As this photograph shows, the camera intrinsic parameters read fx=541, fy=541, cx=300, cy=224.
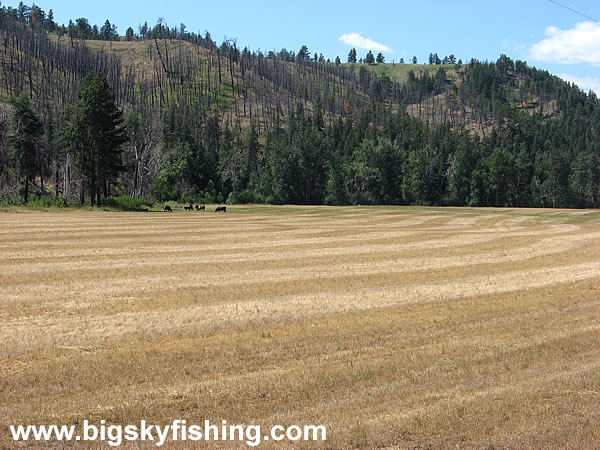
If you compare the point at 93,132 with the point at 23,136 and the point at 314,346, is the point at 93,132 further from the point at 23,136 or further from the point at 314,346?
the point at 314,346

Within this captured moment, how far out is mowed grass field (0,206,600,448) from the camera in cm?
758

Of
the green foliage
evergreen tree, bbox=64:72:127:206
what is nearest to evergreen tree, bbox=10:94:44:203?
evergreen tree, bbox=64:72:127:206

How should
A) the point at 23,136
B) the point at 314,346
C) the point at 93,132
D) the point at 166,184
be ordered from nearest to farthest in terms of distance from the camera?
the point at 314,346, the point at 93,132, the point at 23,136, the point at 166,184

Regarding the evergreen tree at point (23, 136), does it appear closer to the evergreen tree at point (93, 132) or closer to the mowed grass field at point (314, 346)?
the evergreen tree at point (93, 132)

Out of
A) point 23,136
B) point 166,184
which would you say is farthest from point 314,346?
point 166,184

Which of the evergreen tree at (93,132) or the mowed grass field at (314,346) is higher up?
the evergreen tree at (93,132)

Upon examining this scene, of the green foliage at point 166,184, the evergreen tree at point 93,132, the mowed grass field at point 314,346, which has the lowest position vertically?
the mowed grass field at point 314,346

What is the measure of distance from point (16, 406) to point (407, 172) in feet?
405

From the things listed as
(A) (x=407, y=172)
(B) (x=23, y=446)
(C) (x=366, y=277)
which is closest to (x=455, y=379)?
(B) (x=23, y=446)

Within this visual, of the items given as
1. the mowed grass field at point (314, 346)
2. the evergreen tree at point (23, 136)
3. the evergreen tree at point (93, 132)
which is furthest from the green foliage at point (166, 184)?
the mowed grass field at point (314, 346)

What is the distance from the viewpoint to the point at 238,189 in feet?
384

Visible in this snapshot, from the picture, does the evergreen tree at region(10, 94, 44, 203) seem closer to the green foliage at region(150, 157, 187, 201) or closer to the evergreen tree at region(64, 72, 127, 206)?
the evergreen tree at region(64, 72, 127, 206)

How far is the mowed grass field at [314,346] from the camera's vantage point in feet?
24.9

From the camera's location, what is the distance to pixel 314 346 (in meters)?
11.0
